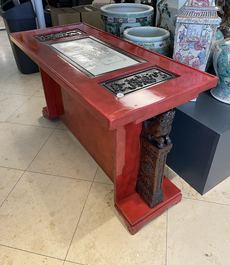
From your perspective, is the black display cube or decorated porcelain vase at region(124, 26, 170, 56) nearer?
the black display cube

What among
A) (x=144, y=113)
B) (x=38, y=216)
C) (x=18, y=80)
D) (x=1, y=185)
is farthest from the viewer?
(x=18, y=80)

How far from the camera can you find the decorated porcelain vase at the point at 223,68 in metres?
0.99

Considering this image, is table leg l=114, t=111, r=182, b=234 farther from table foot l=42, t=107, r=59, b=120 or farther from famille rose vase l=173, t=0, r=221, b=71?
table foot l=42, t=107, r=59, b=120

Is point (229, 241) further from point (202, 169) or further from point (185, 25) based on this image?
point (185, 25)

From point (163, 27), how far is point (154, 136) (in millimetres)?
711

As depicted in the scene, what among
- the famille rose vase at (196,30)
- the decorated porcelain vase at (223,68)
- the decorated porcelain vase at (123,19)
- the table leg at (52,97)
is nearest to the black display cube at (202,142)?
the decorated porcelain vase at (223,68)

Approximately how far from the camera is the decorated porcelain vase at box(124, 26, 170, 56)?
110cm

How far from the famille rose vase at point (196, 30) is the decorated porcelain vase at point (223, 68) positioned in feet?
0.22

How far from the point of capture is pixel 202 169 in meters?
1.09

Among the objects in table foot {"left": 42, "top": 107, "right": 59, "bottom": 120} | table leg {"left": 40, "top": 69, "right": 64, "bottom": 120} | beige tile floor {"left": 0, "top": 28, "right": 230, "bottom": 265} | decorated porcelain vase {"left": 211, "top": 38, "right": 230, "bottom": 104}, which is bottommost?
beige tile floor {"left": 0, "top": 28, "right": 230, "bottom": 265}

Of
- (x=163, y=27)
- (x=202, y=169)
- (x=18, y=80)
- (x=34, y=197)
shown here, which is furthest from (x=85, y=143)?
(x=18, y=80)

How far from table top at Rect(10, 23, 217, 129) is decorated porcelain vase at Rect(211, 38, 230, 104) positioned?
0.73 feet

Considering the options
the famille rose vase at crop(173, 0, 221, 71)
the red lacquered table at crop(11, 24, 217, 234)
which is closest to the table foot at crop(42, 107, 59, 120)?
the red lacquered table at crop(11, 24, 217, 234)

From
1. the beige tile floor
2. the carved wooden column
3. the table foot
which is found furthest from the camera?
the table foot
